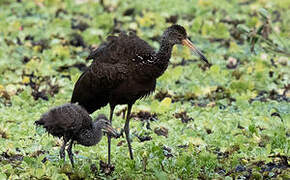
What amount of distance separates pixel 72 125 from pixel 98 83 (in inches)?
33.3

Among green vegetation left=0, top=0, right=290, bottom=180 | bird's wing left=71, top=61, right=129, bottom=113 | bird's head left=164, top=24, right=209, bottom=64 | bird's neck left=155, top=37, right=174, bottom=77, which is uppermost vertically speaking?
bird's head left=164, top=24, right=209, bottom=64

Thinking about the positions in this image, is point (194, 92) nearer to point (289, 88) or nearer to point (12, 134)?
point (289, 88)

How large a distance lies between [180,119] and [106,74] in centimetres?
189

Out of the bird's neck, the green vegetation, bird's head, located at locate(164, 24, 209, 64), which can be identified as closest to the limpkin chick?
the green vegetation

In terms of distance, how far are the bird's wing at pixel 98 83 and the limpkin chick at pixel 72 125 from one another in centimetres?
33

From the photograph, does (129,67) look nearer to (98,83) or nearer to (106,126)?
(98,83)

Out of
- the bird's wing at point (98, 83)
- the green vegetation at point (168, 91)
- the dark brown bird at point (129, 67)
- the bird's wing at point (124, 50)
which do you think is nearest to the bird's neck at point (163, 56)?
the dark brown bird at point (129, 67)

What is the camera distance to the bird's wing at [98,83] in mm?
6789

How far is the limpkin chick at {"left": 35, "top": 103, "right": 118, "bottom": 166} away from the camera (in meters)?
6.10

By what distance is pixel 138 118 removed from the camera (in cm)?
858

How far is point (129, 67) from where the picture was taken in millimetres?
6742

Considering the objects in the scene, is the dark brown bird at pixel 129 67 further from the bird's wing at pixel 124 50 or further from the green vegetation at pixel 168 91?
the green vegetation at pixel 168 91

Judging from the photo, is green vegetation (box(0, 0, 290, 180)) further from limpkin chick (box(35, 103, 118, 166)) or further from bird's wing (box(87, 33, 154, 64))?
bird's wing (box(87, 33, 154, 64))

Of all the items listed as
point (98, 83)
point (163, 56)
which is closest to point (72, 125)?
point (98, 83)
